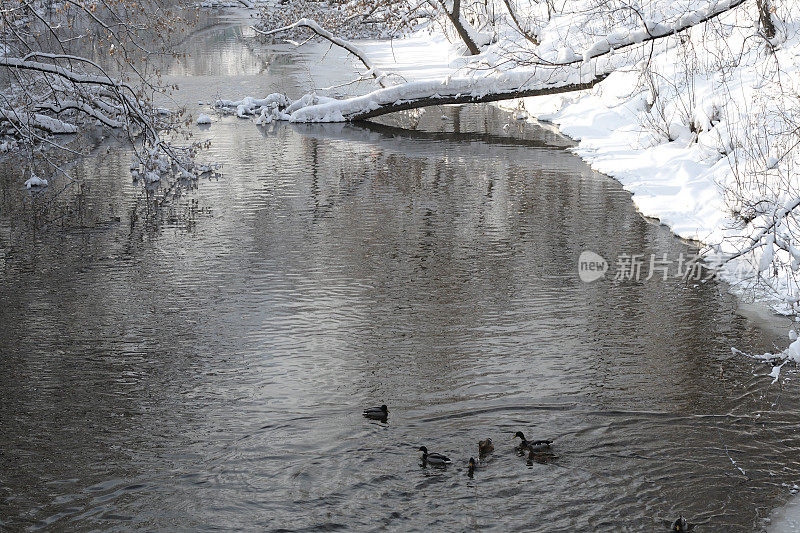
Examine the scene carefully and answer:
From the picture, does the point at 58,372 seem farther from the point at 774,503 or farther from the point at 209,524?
the point at 774,503

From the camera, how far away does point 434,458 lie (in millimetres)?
6621

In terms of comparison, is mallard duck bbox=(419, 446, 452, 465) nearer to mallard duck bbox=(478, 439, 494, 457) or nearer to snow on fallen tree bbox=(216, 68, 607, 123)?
mallard duck bbox=(478, 439, 494, 457)

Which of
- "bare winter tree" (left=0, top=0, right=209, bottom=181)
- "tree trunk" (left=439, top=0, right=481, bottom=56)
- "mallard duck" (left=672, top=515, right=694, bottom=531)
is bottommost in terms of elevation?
"mallard duck" (left=672, top=515, right=694, bottom=531)

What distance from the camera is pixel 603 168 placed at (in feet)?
57.1

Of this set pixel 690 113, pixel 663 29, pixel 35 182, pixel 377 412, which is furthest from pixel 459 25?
pixel 377 412

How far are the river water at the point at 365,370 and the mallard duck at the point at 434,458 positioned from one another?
10 centimetres

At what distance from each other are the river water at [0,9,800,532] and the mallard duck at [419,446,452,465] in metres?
0.10

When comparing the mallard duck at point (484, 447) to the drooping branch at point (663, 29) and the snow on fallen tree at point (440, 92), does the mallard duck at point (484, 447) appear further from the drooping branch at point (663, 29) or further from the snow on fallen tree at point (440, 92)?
Result: the snow on fallen tree at point (440, 92)

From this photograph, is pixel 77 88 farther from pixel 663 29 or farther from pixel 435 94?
pixel 435 94

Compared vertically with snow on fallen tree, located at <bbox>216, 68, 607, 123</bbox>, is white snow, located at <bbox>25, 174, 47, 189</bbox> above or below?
below

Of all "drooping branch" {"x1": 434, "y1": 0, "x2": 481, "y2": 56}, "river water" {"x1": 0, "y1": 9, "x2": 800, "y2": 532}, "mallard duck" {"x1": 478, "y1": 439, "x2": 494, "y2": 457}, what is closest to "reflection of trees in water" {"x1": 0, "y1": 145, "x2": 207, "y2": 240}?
"river water" {"x1": 0, "y1": 9, "x2": 800, "y2": 532}

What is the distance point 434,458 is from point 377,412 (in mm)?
910

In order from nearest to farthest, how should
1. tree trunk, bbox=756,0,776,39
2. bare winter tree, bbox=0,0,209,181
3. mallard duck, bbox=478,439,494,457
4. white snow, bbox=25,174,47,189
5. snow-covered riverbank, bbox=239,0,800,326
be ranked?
mallard duck, bbox=478,439,494,457
snow-covered riverbank, bbox=239,0,800,326
bare winter tree, bbox=0,0,209,181
white snow, bbox=25,174,47,189
tree trunk, bbox=756,0,776,39

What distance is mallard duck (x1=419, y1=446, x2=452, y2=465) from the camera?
6.59 metres
